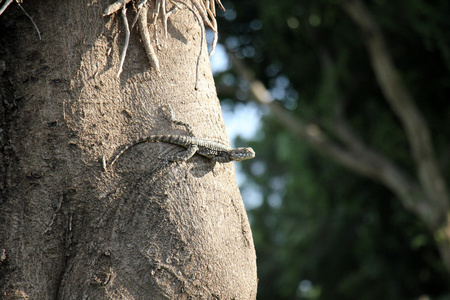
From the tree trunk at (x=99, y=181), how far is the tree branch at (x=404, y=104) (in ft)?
32.3

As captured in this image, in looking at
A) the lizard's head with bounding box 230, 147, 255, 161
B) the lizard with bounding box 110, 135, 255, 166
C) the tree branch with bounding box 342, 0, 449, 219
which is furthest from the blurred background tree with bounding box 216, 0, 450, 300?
the lizard with bounding box 110, 135, 255, 166

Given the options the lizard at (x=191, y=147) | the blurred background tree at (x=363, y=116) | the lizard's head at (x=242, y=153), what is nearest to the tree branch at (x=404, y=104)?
the blurred background tree at (x=363, y=116)

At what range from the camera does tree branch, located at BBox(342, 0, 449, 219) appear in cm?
1315

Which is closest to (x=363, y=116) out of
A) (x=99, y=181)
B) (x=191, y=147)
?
(x=191, y=147)

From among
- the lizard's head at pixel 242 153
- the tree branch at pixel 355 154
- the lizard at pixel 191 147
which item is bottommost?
the tree branch at pixel 355 154

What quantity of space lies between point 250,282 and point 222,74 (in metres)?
12.9

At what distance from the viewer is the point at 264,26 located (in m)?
14.6

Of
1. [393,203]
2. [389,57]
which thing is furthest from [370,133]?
[389,57]

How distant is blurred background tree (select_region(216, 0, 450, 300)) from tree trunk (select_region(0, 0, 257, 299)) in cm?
957

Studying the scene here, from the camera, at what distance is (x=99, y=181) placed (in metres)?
3.73

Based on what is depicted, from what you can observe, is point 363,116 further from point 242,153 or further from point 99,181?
point 99,181

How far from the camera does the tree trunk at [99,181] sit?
364cm

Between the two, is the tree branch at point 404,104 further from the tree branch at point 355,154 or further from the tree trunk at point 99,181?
the tree trunk at point 99,181

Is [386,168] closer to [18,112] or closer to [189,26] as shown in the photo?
[189,26]
